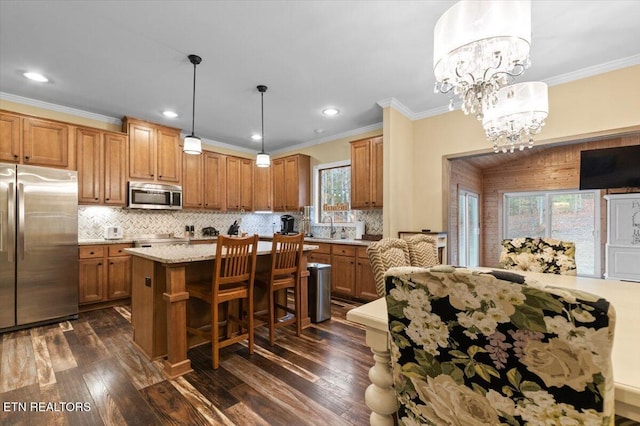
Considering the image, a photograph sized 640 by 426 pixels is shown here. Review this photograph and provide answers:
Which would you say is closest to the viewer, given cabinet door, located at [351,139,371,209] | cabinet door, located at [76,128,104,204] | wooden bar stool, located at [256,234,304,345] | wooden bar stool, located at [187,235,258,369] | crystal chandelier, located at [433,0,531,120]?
crystal chandelier, located at [433,0,531,120]

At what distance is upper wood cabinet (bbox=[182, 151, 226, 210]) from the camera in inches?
195

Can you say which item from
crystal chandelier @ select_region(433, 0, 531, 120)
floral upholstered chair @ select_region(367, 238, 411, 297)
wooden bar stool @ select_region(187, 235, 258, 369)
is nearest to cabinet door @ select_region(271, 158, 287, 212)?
wooden bar stool @ select_region(187, 235, 258, 369)

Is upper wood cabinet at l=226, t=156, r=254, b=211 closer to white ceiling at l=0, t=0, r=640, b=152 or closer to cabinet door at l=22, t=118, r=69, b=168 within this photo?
white ceiling at l=0, t=0, r=640, b=152

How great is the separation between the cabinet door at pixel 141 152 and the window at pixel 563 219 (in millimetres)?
7780

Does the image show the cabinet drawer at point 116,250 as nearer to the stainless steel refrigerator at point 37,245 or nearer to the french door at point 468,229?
the stainless steel refrigerator at point 37,245

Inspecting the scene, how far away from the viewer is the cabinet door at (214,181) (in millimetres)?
5220

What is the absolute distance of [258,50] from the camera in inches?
106

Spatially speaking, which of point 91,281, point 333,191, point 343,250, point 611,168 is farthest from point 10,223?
point 611,168

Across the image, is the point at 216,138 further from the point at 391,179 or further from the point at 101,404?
the point at 101,404

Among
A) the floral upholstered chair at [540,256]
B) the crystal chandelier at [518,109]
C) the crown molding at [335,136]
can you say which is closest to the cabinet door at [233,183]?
the crown molding at [335,136]

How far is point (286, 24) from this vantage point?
235cm

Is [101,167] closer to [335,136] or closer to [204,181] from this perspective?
[204,181]

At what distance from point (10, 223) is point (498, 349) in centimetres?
447

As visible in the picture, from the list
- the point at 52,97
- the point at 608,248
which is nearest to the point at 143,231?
the point at 52,97
